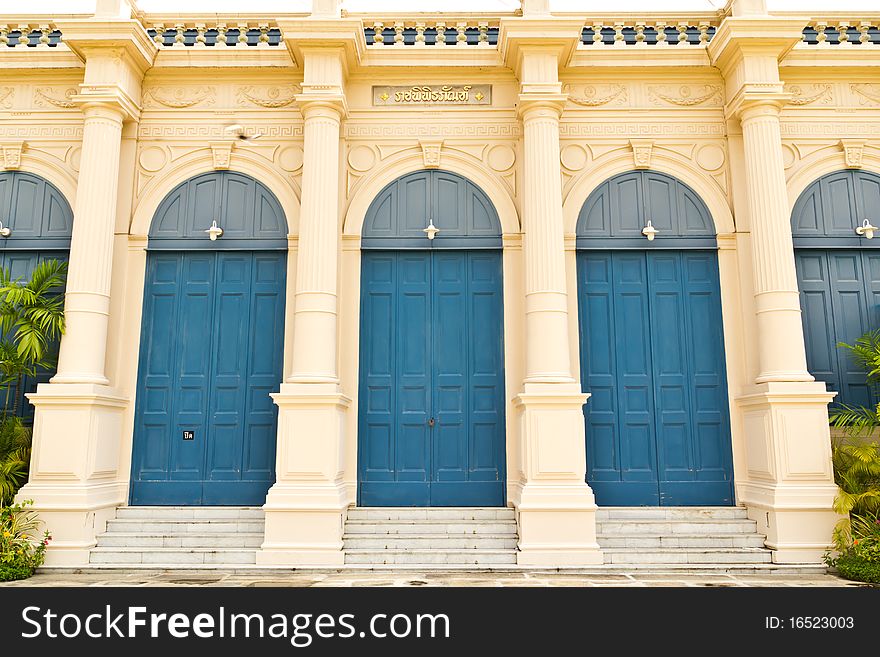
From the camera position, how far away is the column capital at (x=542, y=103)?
28.2ft

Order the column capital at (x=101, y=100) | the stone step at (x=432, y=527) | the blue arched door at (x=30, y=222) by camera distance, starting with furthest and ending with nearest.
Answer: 1. the blue arched door at (x=30, y=222)
2. the column capital at (x=101, y=100)
3. the stone step at (x=432, y=527)

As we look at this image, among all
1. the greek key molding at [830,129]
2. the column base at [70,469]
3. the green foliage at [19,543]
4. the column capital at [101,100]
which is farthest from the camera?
the greek key molding at [830,129]

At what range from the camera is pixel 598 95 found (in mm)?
9312

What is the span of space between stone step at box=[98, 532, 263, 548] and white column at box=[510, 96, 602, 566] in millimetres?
3040

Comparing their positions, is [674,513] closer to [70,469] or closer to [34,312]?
[70,469]

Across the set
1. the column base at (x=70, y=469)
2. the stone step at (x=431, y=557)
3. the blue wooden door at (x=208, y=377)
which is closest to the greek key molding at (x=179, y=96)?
the blue wooden door at (x=208, y=377)

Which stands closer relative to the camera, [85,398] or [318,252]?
[85,398]

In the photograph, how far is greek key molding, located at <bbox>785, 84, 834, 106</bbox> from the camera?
30.2ft

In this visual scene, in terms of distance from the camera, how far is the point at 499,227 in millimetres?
9047

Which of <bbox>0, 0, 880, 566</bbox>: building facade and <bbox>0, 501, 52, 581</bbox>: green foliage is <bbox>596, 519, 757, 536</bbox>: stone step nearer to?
<bbox>0, 0, 880, 566</bbox>: building facade

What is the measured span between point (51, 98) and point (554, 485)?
8236 millimetres

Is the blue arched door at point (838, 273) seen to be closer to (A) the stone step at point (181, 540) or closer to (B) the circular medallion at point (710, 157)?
(B) the circular medallion at point (710, 157)

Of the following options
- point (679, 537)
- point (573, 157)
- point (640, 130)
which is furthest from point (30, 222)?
A: point (679, 537)

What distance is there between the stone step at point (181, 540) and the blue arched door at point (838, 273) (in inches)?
281
